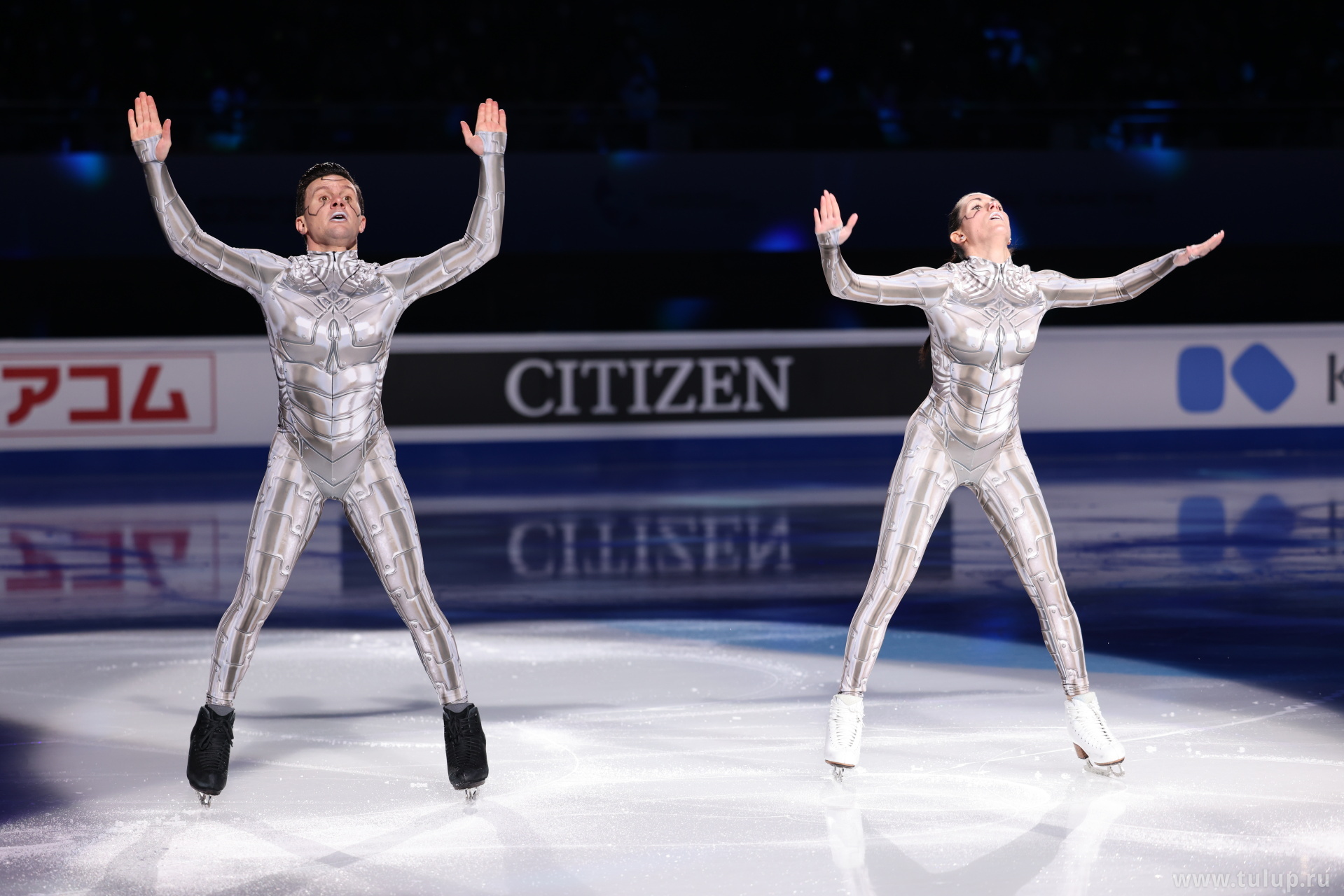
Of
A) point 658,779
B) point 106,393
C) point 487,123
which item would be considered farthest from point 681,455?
point 487,123

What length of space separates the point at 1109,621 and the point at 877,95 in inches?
395

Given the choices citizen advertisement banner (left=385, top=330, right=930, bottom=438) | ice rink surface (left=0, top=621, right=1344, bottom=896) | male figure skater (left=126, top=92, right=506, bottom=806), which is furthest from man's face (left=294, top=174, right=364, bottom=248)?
citizen advertisement banner (left=385, top=330, right=930, bottom=438)

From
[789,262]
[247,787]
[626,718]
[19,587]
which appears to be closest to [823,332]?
[789,262]

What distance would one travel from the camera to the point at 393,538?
4141 mm

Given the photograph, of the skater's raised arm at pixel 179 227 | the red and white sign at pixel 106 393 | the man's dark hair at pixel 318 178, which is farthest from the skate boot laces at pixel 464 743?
the red and white sign at pixel 106 393

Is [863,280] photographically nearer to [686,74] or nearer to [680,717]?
[680,717]

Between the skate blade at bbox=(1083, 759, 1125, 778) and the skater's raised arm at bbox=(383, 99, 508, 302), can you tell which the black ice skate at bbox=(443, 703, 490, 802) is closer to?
the skater's raised arm at bbox=(383, 99, 508, 302)

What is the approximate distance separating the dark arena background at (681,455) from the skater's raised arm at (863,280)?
1.37 metres

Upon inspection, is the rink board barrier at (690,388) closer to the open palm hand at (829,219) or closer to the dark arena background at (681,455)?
the dark arena background at (681,455)

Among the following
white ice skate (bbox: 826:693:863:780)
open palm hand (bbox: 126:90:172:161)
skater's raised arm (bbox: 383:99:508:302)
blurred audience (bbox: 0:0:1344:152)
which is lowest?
white ice skate (bbox: 826:693:863:780)

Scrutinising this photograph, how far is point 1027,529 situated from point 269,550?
6.79 ft

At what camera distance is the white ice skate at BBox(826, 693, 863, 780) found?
4434mm

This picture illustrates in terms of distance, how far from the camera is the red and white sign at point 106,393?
464 inches

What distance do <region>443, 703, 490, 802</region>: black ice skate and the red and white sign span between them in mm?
8453
